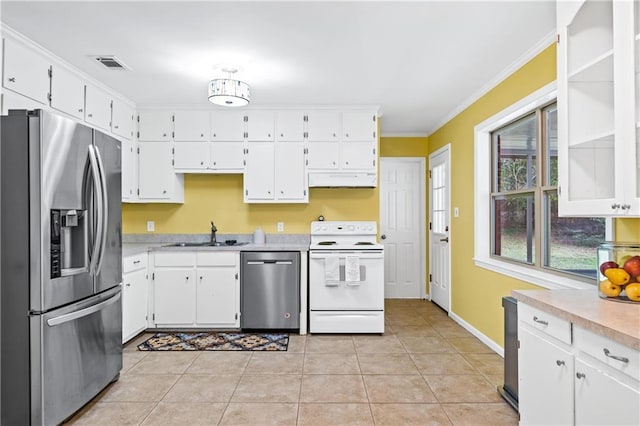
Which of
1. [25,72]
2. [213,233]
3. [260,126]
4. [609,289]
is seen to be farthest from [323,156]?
[609,289]

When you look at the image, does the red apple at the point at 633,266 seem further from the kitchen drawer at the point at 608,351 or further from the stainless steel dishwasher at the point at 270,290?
the stainless steel dishwasher at the point at 270,290

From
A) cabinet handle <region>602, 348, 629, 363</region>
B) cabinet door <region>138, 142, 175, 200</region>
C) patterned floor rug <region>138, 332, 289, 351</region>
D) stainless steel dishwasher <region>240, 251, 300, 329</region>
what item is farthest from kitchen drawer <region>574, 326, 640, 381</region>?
cabinet door <region>138, 142, 175, 200</region>

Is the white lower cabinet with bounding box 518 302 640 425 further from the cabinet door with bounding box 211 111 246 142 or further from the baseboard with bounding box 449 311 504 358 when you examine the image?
the cabinet door with bounding box 211 111 246 142

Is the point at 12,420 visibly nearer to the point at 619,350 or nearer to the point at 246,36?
the point at 246,36

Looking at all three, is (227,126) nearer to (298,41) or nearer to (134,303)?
(298,41)

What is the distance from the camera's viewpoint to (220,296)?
395 cm

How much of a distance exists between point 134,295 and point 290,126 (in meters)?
2.41

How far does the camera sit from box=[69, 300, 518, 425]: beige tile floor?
Answer: 2.31 meters

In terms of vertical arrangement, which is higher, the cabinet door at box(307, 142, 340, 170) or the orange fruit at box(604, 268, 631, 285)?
the cabinet door at box(307, 142, 340, 170)

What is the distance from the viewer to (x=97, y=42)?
2.75 meters

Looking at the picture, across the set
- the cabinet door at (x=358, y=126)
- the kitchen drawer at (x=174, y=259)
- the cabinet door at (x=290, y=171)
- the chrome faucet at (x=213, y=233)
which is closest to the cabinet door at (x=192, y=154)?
the chrome faucet at (x=213, y=233)

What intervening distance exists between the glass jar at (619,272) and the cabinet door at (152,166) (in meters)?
4.07

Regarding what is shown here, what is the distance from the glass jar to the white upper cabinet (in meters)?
0.21

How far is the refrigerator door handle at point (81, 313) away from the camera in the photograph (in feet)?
6.84
